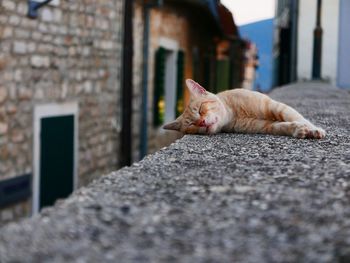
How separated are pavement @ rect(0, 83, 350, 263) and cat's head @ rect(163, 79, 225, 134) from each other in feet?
3.93

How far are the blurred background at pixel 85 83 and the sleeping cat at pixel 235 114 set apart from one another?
2776 millimetres

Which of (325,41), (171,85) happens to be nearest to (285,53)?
(325,41)

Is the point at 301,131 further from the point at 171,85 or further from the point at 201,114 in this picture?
the point at 171,85

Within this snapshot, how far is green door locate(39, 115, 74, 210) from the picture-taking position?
6902mm

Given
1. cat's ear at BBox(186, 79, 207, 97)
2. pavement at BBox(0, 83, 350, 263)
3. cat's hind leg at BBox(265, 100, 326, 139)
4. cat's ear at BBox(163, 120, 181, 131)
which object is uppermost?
cat's ear at BBox(186, 79, 207, 97)

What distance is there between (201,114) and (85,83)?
4.39 meters

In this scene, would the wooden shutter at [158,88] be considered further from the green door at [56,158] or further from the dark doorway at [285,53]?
the dark doorway at [285,53]

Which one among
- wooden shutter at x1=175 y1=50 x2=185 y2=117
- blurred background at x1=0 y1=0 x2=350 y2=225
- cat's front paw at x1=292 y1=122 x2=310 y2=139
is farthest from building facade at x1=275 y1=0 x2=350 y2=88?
cat's front paw at x1=292 y1=122 x2=310 y2=139

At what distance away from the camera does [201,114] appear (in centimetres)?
367

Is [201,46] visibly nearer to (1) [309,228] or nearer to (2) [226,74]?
(2) [226,74]

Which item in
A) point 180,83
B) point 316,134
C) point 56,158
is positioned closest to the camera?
point 316,134

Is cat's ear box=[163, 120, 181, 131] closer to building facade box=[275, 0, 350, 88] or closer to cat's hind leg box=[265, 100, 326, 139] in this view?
cat's hind leg box=[265, 100, 326, 139]

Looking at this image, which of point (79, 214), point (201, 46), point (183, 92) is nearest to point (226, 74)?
point (201, 46)

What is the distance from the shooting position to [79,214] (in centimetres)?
157
